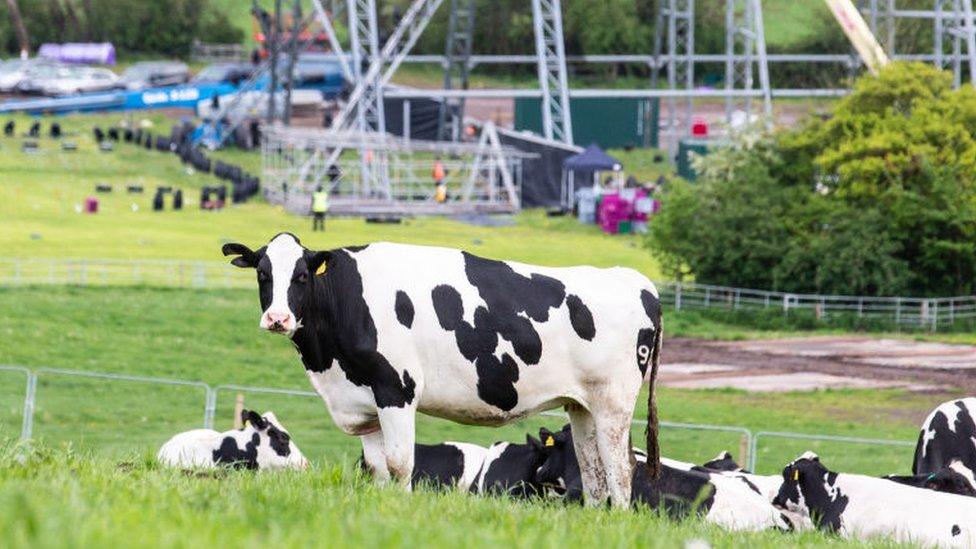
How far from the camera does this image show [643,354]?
15.2 m

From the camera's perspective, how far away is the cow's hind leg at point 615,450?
49.4 ft

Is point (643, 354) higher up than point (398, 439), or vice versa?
point (643, 354)

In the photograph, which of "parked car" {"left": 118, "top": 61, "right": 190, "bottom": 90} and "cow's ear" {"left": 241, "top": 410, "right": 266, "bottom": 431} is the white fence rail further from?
"parked car" {"left": 118, "top": 61, "right": 190, "bottom": 90}

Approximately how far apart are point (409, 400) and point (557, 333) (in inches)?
49.3

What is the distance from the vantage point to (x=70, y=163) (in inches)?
2741

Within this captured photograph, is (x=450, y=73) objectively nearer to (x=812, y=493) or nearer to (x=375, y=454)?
(x=812, y=493)

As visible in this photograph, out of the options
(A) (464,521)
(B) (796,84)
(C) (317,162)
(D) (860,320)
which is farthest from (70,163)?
(A) (464,521)

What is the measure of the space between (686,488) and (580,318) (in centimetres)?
303

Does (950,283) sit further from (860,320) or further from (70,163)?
(70,163)

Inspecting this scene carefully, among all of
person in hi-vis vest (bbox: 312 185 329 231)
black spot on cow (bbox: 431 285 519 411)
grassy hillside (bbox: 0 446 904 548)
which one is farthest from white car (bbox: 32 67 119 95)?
Answer: grassy hillside (bbox: 0 446 904 548)

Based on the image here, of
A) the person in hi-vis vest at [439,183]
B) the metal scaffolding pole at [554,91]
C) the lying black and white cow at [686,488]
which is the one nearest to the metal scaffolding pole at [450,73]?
the metal scaffolding pole at [554,91]

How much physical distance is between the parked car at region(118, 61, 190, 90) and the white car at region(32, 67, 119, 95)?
2.45ft

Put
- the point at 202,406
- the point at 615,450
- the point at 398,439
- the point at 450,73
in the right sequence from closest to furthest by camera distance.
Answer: the point at 398,439
the point at 615,450
the point at 202,406
the point at 450,73

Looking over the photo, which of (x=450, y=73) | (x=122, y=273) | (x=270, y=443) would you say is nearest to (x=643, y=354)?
(x=270, y=443)
